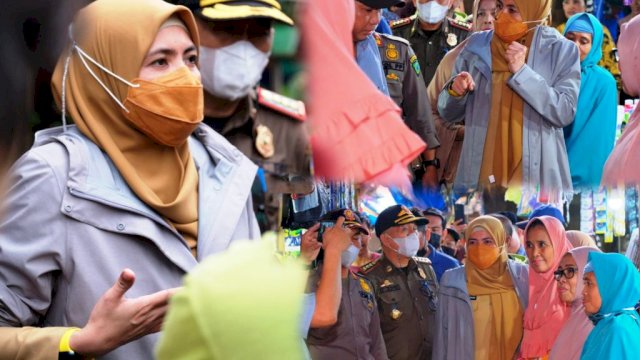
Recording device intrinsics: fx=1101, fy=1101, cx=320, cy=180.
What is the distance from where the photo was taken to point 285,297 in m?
1.59

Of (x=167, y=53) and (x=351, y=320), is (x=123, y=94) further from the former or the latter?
(x=351, y=320)

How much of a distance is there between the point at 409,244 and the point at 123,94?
1.59 metres

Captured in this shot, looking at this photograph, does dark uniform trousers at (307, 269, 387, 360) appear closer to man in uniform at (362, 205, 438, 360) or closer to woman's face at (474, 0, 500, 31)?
man in uniform at (362, 205, 438, 360)

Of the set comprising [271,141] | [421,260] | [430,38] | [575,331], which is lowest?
[575,331]

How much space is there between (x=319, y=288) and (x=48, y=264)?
4.36 ft

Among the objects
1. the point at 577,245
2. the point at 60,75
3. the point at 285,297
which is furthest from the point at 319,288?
the point at 285,297

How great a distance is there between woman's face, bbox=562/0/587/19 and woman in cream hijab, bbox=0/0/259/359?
5.97 feet

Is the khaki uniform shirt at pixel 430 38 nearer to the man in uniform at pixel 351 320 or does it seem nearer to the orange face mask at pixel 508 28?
the orange face mask at pixel 508 28

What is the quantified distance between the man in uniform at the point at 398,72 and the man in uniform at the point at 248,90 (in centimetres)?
42

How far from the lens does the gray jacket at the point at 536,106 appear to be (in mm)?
3670

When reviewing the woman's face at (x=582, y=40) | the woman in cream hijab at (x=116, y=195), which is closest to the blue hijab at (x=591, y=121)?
the woman's face at (x=582, y=40)

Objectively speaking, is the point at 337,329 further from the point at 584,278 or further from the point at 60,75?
the point at 60,75

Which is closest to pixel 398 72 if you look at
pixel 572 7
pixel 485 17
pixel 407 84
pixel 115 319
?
pixel 407 84

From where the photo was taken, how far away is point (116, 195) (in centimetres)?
220
